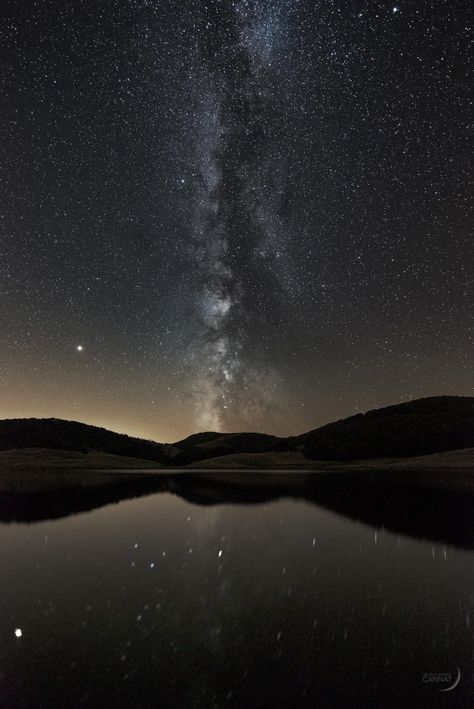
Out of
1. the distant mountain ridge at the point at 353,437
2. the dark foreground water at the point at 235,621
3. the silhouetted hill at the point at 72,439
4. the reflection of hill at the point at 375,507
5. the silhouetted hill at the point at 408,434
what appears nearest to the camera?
the dark foreground water at the point at 235,621

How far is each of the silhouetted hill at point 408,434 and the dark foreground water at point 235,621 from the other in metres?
91.3

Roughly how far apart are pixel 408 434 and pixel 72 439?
92305 millimetres

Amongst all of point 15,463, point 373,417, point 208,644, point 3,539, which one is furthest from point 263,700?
point 373,417

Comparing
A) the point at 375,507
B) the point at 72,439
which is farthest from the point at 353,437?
the point at 375,507

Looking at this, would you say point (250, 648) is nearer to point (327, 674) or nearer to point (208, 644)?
point (208, 644)

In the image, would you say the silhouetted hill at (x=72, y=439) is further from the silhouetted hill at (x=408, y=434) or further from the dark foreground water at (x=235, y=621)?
the dark foreground water at (x=235, y=621)

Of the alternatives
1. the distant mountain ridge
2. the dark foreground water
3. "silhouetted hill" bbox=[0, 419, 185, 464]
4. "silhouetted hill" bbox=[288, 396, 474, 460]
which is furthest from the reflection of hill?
"silhouetted hill" bbox=[0, 419, 185, 464]

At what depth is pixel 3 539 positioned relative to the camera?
626 inches

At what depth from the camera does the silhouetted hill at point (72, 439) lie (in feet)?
399

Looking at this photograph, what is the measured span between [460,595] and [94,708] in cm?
770

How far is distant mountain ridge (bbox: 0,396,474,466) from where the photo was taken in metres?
101

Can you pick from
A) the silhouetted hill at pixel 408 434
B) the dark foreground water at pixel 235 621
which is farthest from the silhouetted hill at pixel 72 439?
the dark foreground water at pixel 235 621

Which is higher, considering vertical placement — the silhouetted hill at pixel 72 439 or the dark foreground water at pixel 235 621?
the silhouetted hill at pixel 72 439

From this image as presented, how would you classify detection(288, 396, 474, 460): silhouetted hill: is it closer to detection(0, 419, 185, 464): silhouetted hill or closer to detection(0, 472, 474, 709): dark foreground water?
detection(0, 419, 185, 464): silhouetted hill
